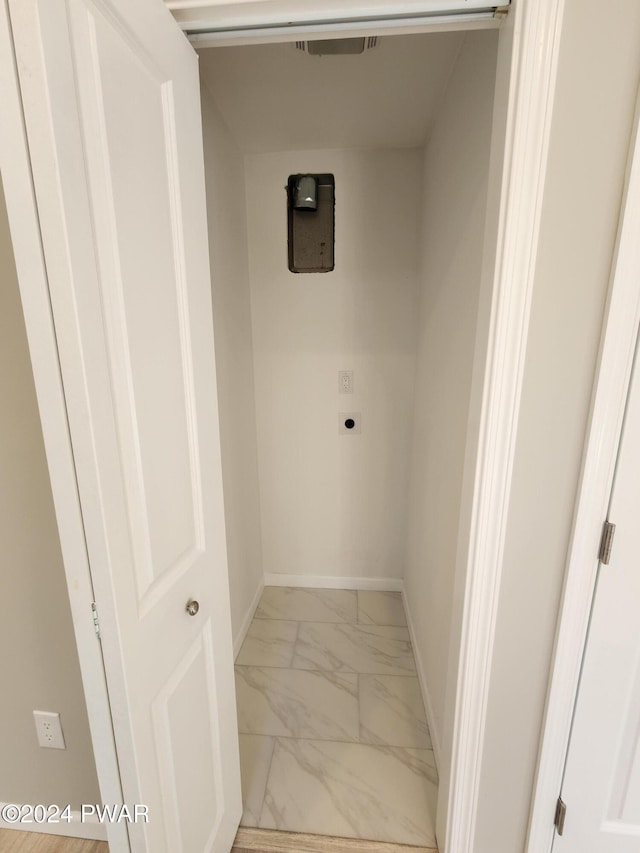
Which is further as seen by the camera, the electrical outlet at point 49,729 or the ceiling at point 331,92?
the ceiling at point 331,92

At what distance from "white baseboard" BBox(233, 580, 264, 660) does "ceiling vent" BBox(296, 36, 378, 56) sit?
2435mm

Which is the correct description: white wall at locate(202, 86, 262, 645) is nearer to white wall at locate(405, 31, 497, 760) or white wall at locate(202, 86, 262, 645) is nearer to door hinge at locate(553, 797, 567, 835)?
white wall at locate(405, 31, 497, 760)

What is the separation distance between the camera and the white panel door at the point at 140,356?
554 mm

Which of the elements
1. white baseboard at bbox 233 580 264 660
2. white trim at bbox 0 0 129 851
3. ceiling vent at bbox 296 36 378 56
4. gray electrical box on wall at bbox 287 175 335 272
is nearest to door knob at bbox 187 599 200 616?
white trim at bbox 0 0 129 851

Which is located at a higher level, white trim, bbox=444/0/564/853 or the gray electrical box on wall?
the gray electrical box on wall

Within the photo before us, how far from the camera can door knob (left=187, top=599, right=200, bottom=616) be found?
2.93ft

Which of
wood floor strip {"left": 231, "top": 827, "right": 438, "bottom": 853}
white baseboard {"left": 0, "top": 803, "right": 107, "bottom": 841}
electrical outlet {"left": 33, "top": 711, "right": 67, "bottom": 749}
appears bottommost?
wood floor strip {"left": 231, "top": 827, "right": 438, "bottom": 853}

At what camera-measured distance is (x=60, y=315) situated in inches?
22.4

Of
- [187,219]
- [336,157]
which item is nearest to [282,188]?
[336,157]

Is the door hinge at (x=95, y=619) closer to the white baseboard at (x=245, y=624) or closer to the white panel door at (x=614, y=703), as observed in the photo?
the white panel door at (x=614, y=703)

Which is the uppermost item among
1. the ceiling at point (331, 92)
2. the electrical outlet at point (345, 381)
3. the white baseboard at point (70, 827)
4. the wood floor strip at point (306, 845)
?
the ceiling at point (331, 92)

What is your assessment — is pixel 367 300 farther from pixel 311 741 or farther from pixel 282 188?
pixel 311 741

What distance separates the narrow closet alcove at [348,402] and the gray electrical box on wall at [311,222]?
5cm

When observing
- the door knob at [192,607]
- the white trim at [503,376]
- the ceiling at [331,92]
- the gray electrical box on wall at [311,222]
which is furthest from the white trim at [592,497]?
the gray electrical box on wall at [311,222]
